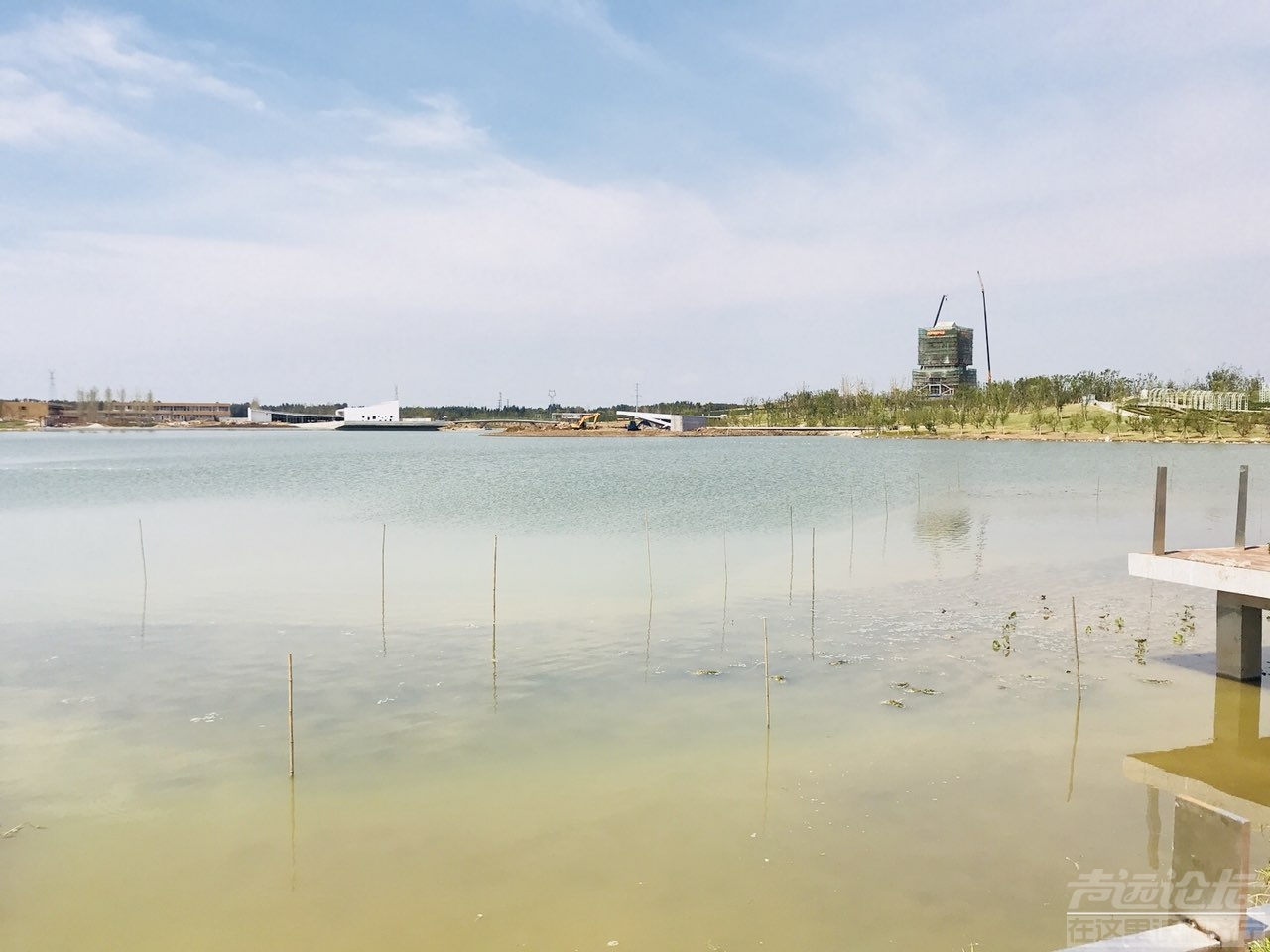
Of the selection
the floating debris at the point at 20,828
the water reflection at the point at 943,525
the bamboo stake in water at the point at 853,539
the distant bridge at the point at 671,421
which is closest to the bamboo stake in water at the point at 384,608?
the floating debris at the point at 20,828

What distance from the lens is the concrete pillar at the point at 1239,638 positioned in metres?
11.7

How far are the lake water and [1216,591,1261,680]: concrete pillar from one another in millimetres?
551

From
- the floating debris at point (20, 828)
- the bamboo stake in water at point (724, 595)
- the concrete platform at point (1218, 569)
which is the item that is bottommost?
the floating debris at point (20, 828)

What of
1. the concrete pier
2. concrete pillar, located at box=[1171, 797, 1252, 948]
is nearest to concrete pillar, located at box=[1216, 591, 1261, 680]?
the concrete pier

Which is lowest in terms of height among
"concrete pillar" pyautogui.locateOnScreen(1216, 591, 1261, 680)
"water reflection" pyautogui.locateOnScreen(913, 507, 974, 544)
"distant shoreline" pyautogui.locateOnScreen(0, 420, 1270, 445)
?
"water reflection" pyautogui.locateOnScreen(913, 507, 974, 544)

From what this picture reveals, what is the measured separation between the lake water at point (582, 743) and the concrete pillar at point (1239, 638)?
551 mm

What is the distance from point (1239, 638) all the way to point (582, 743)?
29.0 ft

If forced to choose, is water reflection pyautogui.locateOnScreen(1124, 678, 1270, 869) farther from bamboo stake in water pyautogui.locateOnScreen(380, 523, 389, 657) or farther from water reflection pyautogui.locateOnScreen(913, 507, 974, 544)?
water reflection pyautogui.locateOnScreen(913, 507, 974, 544)

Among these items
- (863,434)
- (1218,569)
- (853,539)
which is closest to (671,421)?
(863,434)

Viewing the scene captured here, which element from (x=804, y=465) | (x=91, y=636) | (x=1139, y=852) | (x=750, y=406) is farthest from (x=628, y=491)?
(x=750, y=406)

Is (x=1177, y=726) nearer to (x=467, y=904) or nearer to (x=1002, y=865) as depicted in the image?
(x=1002, y=865)

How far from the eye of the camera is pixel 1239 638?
11844 millimetres

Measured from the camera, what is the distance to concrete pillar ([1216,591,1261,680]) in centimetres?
1173

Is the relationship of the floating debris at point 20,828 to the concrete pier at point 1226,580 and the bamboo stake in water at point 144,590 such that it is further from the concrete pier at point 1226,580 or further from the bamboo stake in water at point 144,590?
the concrete pier at point 1226,580
